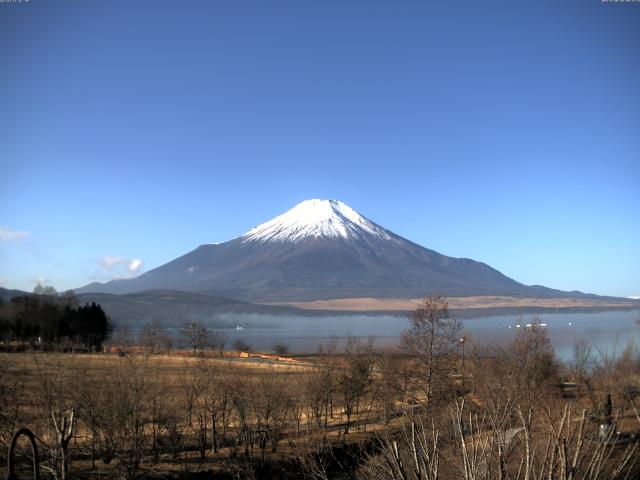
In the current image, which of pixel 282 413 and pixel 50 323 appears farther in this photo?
pixel 50 323

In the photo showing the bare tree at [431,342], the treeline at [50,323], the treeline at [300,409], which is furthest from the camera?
the treeline at [50,323]

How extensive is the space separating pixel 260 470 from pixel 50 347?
4403 cm

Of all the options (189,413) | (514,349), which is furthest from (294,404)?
(514,349)

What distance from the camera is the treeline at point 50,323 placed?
251 feet

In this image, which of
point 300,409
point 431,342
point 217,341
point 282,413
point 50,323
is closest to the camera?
point 282,413

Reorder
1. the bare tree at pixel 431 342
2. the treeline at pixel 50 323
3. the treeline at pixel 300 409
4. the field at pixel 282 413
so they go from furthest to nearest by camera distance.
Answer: the treeline at pixel 50 323 < the bare tree at pixel 431 342 < the treeline at pixel 300 409 < the field at pixel 282 413

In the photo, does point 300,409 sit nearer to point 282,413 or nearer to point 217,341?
point 282,413

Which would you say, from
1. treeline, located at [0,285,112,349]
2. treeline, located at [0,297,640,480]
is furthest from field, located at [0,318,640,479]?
treeline, located at [0,285,112,349]

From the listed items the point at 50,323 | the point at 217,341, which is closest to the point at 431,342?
the point at 50,323

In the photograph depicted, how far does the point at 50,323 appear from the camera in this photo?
262ft

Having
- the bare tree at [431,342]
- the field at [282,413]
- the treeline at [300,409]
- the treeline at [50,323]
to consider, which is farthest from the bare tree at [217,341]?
the bare tree at [431,342]

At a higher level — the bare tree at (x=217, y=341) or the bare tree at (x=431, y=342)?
the bare tree at (x=431, y=342)

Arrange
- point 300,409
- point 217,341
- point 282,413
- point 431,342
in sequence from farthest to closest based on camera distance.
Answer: point 217,341
point 300,409
point 431,342
point 282,413

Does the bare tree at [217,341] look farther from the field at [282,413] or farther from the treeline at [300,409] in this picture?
the field at [282,413]
